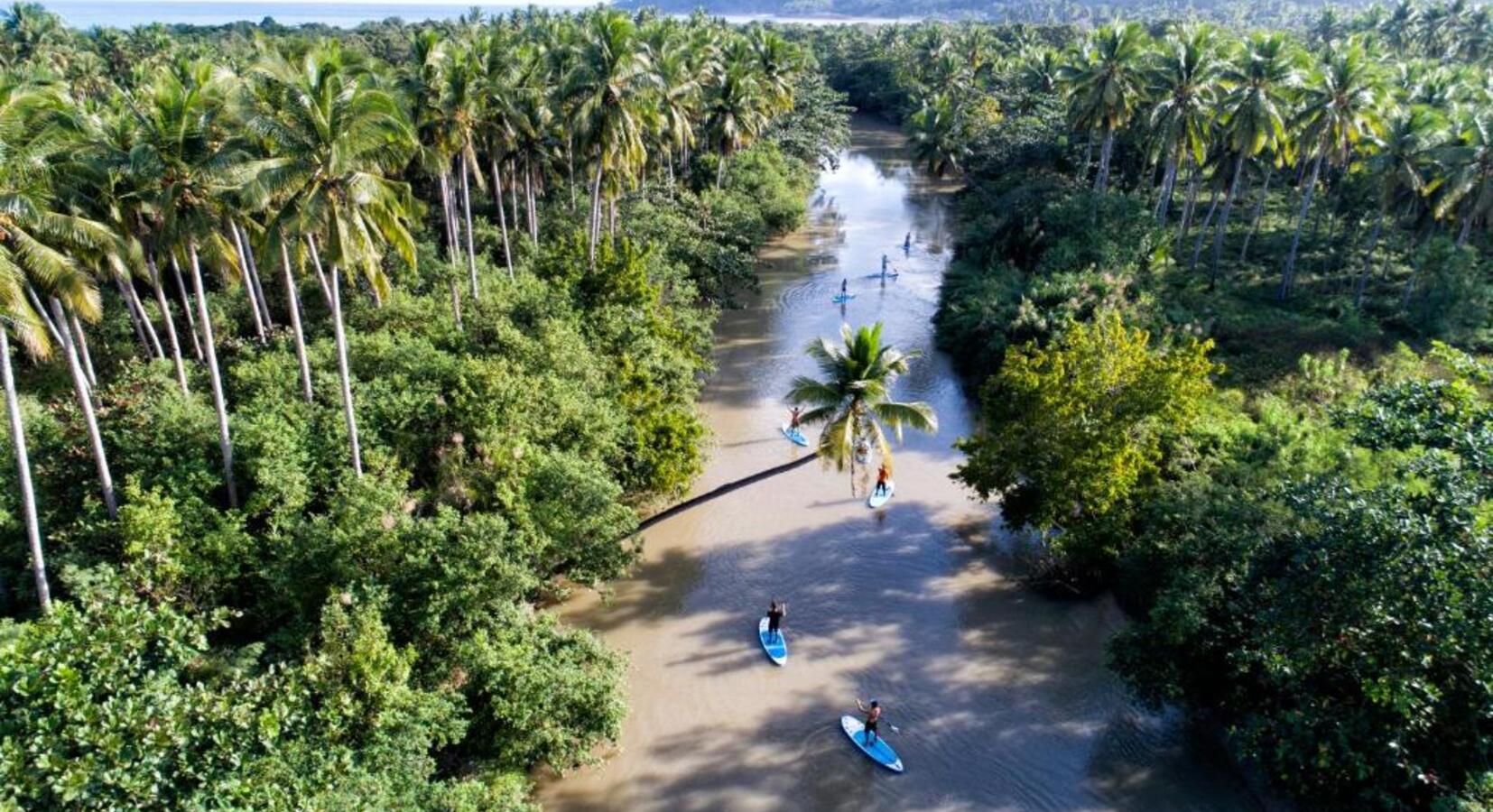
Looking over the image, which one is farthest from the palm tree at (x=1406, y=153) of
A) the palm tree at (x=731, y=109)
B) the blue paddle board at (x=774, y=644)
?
the blue paddle board at (x=774, y=644)

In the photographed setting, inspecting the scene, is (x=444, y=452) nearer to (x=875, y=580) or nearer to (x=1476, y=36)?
(x=875, y=580)

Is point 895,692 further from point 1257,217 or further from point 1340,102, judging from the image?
point 1257,217

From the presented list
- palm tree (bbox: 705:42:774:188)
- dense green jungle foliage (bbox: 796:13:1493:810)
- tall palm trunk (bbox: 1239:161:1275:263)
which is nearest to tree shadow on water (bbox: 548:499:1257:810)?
dense green jungle foliage (bbox: 796:13:1493:810)

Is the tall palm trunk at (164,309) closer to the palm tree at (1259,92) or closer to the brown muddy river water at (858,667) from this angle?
the brown muddy river water at (858,667)

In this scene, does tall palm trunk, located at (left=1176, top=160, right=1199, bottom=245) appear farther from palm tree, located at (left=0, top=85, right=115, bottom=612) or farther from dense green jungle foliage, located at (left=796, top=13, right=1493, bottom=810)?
palm tree, located at (left=0, top=85, right=115, bottom=612)

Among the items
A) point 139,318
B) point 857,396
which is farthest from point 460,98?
point 857,396

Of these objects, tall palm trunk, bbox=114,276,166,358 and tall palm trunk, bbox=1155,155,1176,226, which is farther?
tall palm trunk, bbox=1155,155,1176,226

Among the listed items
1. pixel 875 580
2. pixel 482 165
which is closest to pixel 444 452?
pixel 875 580

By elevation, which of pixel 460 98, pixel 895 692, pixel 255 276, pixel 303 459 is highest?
pixel 460 98
